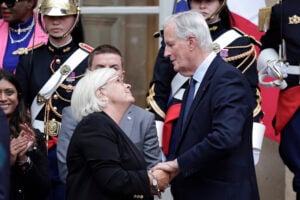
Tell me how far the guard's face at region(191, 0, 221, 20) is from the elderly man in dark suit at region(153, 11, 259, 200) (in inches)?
28.0

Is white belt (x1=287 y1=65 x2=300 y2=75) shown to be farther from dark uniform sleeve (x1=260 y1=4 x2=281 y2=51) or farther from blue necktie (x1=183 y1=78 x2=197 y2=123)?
blue necktie (x1=183 y1=78 x2=197 y2=123)

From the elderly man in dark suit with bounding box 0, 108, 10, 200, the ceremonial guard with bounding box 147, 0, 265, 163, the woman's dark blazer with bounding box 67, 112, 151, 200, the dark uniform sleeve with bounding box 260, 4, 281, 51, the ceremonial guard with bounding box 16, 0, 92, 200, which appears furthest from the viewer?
the ceremonial guard with bounding box 16, 0, 92, 200

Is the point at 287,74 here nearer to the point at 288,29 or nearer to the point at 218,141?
the point at 288,29

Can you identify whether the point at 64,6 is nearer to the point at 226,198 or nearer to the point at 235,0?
the point at 235,0

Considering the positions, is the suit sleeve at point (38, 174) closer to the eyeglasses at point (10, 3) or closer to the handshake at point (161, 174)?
the handshake at point (161, 174)

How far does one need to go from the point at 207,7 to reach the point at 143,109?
2.25 ft

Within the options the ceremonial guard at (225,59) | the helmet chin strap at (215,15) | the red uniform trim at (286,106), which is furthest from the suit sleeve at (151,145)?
the red uniform trim at (286,106)

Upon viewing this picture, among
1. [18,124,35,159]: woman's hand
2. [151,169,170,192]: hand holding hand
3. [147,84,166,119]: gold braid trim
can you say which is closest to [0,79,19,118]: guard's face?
[18,124,35,159]: woman's hand

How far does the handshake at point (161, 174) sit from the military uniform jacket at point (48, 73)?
1.29 m

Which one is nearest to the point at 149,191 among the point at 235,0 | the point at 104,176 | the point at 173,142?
the point at 104,176

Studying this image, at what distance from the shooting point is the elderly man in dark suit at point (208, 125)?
5.03 metres

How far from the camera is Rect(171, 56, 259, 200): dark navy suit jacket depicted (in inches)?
197

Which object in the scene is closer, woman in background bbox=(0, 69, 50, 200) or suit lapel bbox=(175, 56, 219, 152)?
suit lapel bbox=(175, 56, 219, 152)

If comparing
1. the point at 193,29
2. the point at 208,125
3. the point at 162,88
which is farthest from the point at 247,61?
the point at 208,125
